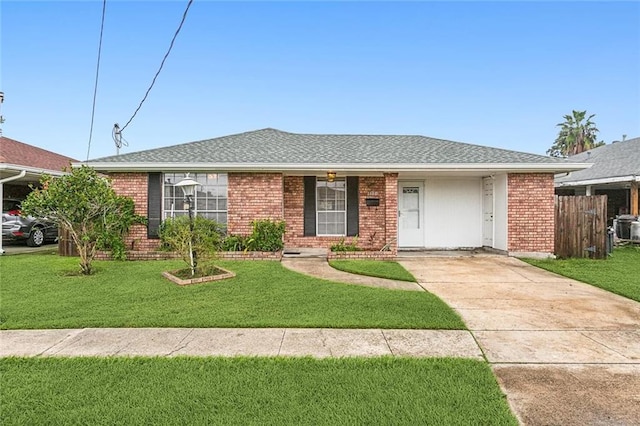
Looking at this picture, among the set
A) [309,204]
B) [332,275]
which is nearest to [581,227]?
[332,275]

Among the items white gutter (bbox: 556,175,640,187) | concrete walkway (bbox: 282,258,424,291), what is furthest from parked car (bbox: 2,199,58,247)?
white gutter (bbox: 556,175,640,187)

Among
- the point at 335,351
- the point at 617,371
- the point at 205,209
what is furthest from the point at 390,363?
the point at 205,209

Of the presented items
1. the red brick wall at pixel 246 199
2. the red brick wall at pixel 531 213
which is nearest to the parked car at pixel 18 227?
the red brick wall at pixel 246 199

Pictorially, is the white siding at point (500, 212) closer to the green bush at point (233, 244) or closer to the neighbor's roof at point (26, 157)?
the green bush at point (233, 244)

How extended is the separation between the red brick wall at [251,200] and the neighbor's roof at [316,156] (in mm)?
456

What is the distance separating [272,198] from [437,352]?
698 cm

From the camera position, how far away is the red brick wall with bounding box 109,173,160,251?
9.52m

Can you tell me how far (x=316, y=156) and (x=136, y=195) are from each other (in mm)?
5244

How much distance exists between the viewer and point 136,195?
955 centimetres

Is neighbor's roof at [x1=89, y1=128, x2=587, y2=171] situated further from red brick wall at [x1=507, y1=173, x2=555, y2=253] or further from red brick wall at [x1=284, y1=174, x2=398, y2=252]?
red brick wall at [x1=284, y1=174, x2=398, y2=252]

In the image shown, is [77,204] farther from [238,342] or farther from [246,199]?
[238,342]

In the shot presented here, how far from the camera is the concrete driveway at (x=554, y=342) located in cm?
245

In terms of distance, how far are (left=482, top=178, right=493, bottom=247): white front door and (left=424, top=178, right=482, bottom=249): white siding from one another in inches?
4.8

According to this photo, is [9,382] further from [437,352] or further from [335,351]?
[437,352]
